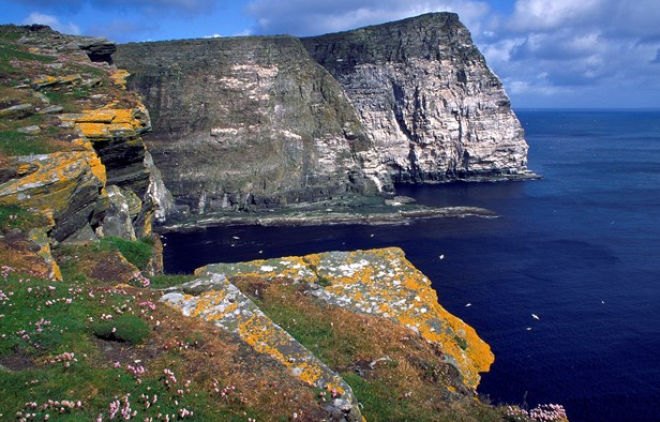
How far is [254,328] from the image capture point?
381 inches

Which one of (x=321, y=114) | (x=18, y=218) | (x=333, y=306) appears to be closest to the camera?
(x=333, y=306)

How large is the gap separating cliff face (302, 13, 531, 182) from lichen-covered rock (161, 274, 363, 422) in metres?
104

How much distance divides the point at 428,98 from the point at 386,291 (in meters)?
105

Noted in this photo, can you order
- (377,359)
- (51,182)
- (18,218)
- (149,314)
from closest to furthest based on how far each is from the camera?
(149,314) → (377,359) → (18,218) → (51,182)

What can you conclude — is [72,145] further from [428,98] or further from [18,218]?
[428,98]

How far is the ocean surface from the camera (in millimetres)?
33562

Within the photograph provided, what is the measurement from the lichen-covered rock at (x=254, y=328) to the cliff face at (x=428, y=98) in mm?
103890

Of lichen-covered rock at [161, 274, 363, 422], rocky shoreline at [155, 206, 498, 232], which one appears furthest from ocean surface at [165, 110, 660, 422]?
lichen-covered rock at [161, 274, 363, 422]

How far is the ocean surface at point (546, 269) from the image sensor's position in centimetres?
3356

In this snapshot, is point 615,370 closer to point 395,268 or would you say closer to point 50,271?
point 395,268

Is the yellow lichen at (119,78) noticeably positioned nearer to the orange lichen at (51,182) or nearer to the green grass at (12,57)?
the green grass at (12,57)

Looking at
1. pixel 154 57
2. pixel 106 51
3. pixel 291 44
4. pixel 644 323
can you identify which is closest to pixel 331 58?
pixel 291 44

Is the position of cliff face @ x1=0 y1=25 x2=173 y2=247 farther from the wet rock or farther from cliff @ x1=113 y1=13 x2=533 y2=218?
cliff @ x1=113 y1=13 x2=533 y2=218

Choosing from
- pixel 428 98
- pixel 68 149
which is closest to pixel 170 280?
pixel 68 149
